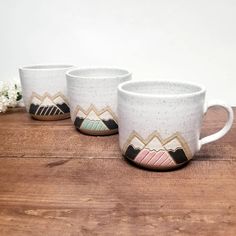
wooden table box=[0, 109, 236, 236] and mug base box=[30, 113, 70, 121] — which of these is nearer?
wooden table box=[0, 109, 236, 236]

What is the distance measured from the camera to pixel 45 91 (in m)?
0.68

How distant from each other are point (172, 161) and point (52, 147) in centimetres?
23

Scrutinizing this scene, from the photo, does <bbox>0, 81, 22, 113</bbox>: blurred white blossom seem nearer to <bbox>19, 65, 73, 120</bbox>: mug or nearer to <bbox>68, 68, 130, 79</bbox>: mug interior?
<bbox>19, 65, 73, 120</bbox>: mug

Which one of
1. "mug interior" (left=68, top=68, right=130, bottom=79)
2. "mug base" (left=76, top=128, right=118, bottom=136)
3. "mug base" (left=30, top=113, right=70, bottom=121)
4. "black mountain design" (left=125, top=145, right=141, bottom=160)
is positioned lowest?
"mug base" (left=30, top=113, right=70, bottom=121)

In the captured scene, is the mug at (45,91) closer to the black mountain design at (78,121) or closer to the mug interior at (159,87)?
the black mountain design at (78,121)

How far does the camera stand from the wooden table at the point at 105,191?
363mm

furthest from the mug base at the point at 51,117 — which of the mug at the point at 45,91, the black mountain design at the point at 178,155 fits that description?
the black mountain design at the point at 178,155

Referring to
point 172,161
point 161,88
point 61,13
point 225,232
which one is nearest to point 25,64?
point 61,13

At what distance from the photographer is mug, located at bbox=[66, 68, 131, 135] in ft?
1.93

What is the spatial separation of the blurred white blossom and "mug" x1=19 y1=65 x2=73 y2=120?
9cm

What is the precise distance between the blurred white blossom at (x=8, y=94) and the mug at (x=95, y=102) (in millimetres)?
218

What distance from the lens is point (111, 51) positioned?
0.77m

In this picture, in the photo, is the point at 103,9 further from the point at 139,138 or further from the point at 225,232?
the point at 225,232

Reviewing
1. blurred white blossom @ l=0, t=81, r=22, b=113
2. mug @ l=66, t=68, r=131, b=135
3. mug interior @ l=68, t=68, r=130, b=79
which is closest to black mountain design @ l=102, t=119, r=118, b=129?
mug @ l=66, t=68, r=131, b=135
